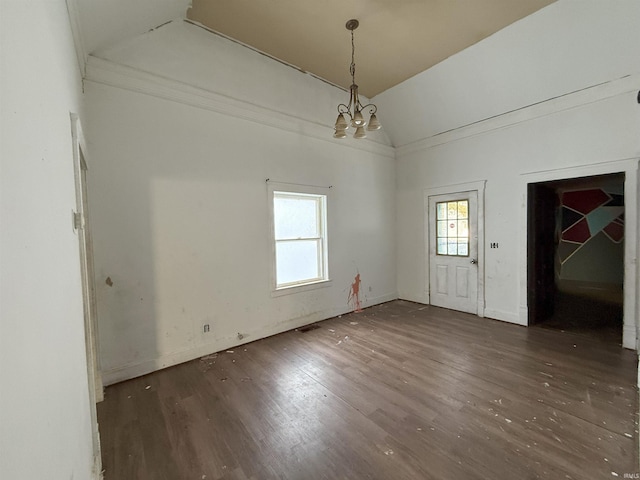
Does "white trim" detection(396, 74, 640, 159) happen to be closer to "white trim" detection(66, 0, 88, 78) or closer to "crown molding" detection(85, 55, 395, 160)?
"crown molding" detection(85, 55, 395, 160)

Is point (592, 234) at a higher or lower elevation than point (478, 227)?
lower

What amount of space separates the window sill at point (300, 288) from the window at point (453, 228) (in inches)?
86.2

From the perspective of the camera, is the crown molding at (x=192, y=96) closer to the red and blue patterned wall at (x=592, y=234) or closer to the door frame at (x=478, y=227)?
the door frame at (x=478, y=227)

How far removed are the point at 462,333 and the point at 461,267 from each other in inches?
51.0

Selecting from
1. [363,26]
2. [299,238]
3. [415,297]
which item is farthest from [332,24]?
[415,297]

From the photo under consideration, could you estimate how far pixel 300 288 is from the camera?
4062 mm

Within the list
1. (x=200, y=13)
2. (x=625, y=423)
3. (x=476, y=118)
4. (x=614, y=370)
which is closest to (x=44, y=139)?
(x=200, y=13)

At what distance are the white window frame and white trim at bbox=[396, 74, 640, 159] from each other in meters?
2.24

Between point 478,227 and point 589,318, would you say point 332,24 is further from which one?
point 589,318

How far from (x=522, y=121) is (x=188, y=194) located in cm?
458

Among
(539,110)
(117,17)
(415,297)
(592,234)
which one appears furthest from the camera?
(592,234)

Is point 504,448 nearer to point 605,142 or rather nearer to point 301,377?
point 301,377

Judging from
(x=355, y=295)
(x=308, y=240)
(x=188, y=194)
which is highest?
(x=188, y=194)

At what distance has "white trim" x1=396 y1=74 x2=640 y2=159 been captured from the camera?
10.3ft
